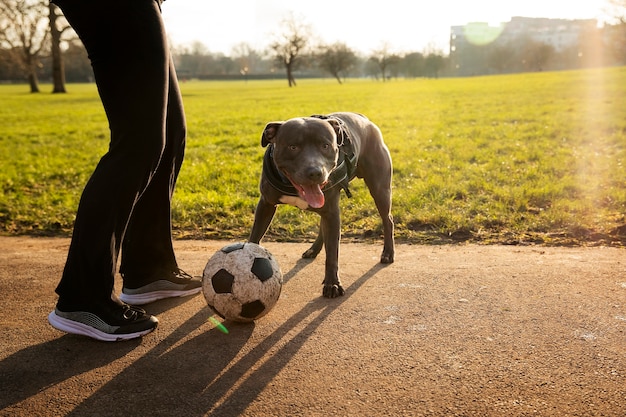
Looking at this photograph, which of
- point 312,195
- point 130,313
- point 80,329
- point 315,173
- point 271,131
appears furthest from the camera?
point 271,131

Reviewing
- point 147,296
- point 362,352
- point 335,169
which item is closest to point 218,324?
point 147,296

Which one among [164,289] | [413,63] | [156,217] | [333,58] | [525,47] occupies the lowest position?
[164,289]

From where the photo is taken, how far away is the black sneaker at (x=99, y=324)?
10.7ft

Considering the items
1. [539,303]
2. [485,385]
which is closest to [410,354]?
[485,385]

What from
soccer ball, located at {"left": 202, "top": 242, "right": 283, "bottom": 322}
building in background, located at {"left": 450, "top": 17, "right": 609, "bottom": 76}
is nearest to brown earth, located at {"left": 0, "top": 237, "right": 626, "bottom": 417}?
soccer ball, located at {"left": 202, "top": 242, "right": 283, "bottom": 322}

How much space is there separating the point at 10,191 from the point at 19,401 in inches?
266

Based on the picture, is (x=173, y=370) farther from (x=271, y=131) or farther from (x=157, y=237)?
(x=271, y=131)

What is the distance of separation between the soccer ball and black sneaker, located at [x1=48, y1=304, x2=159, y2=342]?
0.50 m

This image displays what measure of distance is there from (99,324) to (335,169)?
1.97 m

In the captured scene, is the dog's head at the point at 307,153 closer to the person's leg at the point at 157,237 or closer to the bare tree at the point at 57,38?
the person's leg at the point at 157,237

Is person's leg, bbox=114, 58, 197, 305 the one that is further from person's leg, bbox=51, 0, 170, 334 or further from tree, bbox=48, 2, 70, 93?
tree, bbox=48, 2, 70, 93

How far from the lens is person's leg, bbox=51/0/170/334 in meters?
3.13

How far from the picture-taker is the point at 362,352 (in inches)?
125

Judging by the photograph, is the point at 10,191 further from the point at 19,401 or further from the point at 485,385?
the point at 485,385
